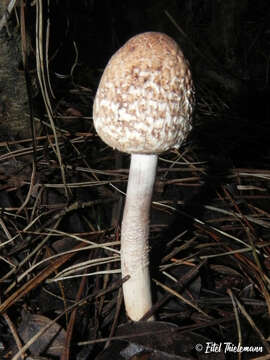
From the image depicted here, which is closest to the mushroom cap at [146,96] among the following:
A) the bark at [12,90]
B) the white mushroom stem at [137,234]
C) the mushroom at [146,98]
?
the mushroom at [146,98]

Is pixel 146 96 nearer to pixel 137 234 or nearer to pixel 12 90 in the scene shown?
pixel 137 234

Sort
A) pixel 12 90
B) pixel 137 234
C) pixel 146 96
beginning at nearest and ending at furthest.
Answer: pixel 146 96, pixel 137 234, pixel 12 90

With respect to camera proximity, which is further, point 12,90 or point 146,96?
point 12,90

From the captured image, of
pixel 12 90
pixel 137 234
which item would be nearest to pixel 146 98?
pixel 137 234

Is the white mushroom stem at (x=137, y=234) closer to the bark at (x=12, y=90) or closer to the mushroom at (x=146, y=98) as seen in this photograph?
the mushroom at (x=146, y=98)

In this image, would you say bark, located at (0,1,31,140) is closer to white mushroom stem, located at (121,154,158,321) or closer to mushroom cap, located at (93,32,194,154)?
mushroom cap, located at (93,32,194,154)

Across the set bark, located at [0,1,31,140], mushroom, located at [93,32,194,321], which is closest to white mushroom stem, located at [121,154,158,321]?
mushroom, located at [93,32,194,321]

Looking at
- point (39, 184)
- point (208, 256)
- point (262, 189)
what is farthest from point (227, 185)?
point (39, 184)

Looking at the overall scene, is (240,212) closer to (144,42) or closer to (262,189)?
(262,189)
